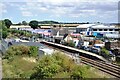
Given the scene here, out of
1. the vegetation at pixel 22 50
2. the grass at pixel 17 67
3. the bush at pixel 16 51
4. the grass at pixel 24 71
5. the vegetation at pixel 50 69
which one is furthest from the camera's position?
the vegetation at pixel 22 50

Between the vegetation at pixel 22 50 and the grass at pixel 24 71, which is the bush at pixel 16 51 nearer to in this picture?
the vegetation at pixel 22 50

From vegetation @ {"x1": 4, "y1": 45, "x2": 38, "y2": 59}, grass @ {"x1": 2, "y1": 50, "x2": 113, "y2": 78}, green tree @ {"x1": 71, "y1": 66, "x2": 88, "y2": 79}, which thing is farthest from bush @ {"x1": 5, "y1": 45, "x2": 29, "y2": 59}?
green tree @ {"x1": 71, "y1": 66, "x2": 88, "y2": 79}

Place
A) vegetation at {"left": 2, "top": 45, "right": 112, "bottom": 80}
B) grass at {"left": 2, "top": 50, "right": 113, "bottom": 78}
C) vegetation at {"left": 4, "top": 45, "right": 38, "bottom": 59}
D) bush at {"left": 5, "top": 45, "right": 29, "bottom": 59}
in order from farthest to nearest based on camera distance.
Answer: vegetation at {"left": 4, "top": 45, "right": 38, "bottom": 59}, bush at {"left": 5, "top": 45, "right": 29, "bottom": 59}, grass at {"left": 2, "top": 50, "right": 113, "bottom": 78}, vegetation at {"left": 2, "top": 45, "right": 112, "bottom": 80}

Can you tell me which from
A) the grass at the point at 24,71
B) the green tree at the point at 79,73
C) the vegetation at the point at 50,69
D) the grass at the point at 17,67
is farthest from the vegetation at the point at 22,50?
the green tree at the point at 79,73

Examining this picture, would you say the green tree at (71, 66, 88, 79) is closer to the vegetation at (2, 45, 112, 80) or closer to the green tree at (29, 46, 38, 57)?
the vegetation at (2, 45, 112, 80)

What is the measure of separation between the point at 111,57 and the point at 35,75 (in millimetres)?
3570

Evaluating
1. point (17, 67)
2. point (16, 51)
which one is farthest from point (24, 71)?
point (16, 51)

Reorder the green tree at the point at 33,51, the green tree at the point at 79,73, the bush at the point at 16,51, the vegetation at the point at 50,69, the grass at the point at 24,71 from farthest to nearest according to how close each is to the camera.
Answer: the green tree at the point at 33,51, the bush at the point at 16,51, the grass at the point at 24,71, the vegetation at the point at 50,69, the green tree at the point at 79,73

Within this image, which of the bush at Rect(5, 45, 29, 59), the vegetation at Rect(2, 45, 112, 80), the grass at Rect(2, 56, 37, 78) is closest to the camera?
the vegetation at Rect(2, 45, 112, 80)

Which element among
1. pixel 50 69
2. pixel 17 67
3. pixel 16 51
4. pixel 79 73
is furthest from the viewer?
pixel 16 51

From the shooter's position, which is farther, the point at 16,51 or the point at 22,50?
the point at 22,50

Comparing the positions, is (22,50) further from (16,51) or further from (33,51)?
(33,51)

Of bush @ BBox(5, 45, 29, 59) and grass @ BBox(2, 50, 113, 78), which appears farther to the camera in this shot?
bush @ BBox(5, 45, 29, 59)

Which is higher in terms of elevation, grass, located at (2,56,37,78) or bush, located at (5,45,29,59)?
bush, located at (5,45,29,59)
